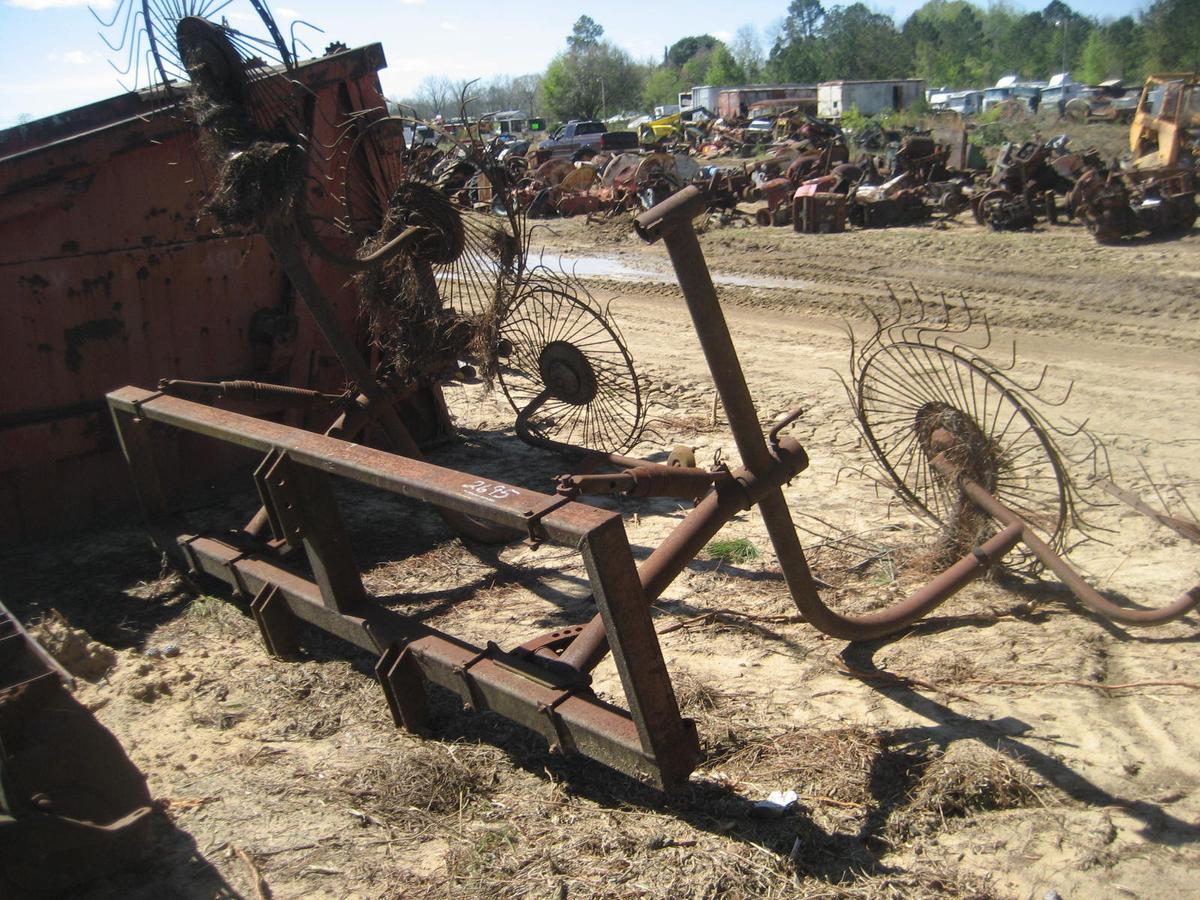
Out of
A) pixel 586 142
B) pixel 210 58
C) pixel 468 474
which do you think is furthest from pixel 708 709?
pixel 586 142

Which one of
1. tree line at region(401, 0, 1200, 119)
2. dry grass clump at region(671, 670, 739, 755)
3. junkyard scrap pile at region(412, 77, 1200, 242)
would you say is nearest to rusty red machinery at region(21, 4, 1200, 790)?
dry grass clump at region(671, 670, 739, 755)

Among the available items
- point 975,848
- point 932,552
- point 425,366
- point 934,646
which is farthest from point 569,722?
point 425,366

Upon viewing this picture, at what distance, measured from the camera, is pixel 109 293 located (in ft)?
17.7

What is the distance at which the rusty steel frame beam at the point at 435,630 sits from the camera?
2674 millimetres

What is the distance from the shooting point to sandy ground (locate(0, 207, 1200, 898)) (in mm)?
2758

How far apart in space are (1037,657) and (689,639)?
131cm

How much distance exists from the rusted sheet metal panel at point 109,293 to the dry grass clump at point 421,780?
2656 mm

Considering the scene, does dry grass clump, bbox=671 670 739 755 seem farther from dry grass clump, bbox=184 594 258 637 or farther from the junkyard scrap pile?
the junkyard scrap pile

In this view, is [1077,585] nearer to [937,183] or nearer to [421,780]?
[421,780]

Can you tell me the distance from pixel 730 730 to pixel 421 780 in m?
1.02

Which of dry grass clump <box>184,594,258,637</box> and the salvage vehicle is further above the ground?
dry grass clump <box>184,594,258,637</box>

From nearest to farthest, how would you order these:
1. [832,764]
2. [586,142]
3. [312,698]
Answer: [832,764]
[312,698]
[586,142]

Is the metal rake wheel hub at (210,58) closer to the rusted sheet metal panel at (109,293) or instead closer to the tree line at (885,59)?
the rusted sheet metal panel at (109,293)

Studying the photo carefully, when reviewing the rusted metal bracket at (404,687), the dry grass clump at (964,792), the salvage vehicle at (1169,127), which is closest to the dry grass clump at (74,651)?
the rusted metal bracket at (404,687)
